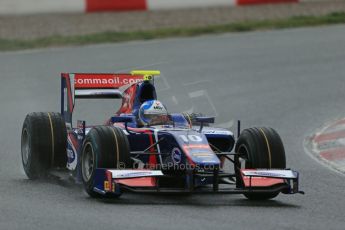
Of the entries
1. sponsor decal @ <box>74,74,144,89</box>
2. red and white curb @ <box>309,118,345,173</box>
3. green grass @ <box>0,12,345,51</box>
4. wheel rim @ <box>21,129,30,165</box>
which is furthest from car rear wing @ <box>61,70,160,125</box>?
green grass @ <box>0,12,345,51</box>

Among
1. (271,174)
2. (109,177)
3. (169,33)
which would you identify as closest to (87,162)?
(109,177)

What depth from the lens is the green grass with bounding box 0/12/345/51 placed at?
826 inches

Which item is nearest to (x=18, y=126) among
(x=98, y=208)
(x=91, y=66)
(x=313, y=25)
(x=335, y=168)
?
(x=91, y=66)

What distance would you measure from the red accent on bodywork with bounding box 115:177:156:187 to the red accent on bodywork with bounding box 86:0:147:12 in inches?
537

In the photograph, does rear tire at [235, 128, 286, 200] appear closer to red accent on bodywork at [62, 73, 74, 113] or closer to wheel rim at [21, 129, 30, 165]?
red accent on bodywork at [62, 73, 74, 113]

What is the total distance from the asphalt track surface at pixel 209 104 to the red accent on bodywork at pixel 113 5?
241 centimetres

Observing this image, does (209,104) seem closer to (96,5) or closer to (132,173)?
(96,5)

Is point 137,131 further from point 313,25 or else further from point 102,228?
point 313,25

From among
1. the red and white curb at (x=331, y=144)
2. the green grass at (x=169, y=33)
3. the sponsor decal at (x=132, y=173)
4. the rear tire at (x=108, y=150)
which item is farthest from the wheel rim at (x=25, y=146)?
the green grass at (x=169, y=33)

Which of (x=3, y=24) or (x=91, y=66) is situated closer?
(x=91, y=66)

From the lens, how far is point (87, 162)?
1050cm

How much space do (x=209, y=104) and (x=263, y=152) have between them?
262 inches

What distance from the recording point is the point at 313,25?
900 inches

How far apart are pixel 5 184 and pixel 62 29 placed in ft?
37.3
